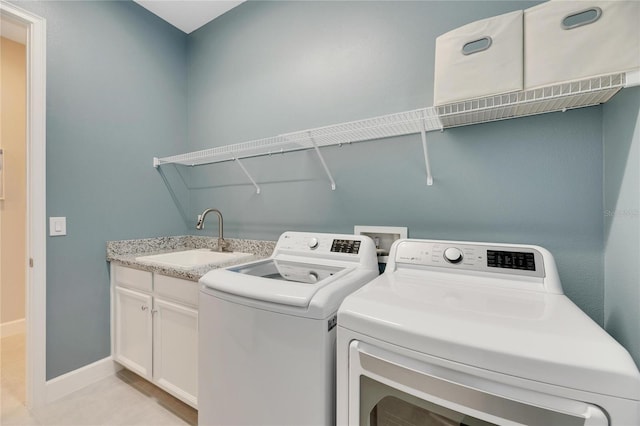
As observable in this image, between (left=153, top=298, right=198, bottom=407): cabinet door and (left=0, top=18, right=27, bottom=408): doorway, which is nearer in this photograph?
(left=153, top=298, right=198, bottom=407): cabinet door

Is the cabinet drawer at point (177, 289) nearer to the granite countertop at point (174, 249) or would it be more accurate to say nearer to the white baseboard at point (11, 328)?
the granite countertop at point (174, 249)

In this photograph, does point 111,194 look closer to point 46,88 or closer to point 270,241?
point 46,88

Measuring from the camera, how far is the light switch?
5.40ft

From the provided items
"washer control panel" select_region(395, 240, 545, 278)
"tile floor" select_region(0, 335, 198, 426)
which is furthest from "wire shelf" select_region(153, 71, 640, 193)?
"tile floor" select_region(0, 335, 198, 426)

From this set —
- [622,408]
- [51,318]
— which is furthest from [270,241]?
[622,408]

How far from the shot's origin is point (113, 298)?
6.31 ft

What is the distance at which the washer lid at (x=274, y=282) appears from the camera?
3.03 ft

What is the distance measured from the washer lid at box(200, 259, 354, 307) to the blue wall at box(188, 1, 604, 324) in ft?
1.24

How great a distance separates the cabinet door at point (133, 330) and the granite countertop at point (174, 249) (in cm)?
21

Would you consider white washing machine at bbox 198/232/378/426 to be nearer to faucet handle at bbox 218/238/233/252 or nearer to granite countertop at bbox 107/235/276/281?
granite countertop at bbox 107/235/276/281

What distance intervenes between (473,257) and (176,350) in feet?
5.28

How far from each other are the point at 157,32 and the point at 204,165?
3.70 ft

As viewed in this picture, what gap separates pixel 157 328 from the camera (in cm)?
163

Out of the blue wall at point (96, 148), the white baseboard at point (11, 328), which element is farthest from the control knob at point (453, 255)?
the white baseboard at point (11, 328)
